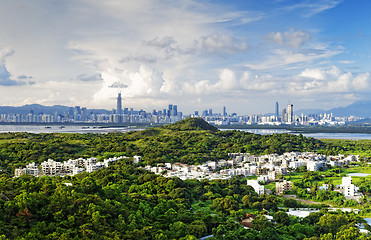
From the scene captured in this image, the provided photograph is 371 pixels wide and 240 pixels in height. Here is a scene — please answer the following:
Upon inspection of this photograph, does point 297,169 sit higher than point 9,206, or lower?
lower

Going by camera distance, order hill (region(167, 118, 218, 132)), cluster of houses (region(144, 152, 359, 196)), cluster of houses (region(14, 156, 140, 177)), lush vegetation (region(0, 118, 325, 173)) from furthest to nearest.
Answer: hill (region(167, 118, 218, 132)) → lush vegetation (region(0, 118, 325, 173)) → cluster of houses (region(14, 156, 140, 177)) → cluster of houses (region(144, 152, 359, 196))

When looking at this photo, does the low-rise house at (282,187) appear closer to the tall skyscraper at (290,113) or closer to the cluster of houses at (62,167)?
the cluster of houses at (62,167)

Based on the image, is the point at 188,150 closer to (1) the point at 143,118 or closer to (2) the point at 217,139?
(2) the point at 217,139

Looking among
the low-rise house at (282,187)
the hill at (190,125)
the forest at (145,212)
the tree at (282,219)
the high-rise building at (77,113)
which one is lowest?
the low-rise house at (282,187)

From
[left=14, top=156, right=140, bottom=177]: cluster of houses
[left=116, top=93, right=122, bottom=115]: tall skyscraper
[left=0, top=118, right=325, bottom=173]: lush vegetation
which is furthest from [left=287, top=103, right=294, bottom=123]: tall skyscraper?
[left=14, top=156, right=140, bottom=177]: cluster of houses

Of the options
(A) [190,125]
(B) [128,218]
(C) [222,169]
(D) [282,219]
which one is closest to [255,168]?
(C) [222,169]

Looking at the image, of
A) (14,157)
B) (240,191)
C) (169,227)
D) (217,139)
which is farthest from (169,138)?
(169,227)

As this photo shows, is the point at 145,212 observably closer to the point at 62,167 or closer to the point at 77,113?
the point at 62,167

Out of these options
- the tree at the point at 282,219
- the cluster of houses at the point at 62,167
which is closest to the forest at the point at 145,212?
the tree at the point at 282,219

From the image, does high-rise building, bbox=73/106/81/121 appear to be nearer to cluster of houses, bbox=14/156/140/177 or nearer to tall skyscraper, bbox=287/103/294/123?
tall skyscraper, bbox=287/103/294/123

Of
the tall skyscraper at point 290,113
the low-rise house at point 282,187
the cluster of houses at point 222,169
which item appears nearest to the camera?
the low-rise house at point 282,187

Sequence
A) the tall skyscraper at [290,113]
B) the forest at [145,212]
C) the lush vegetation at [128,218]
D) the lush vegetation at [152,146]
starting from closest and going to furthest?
the lush vegetation at [128,218]
the forest at [145,212]
the lush vegetation at [152,146]
the tall skyscraper at [290,113]
